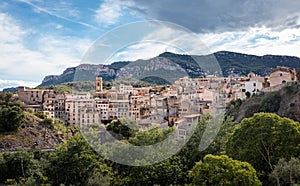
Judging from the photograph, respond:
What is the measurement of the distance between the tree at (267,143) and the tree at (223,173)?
3.46 feet

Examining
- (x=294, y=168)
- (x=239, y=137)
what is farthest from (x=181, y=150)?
(x=294, y=168)

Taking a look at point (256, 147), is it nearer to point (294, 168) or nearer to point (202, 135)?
point (294, 168)

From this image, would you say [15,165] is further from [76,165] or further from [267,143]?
[267,143]

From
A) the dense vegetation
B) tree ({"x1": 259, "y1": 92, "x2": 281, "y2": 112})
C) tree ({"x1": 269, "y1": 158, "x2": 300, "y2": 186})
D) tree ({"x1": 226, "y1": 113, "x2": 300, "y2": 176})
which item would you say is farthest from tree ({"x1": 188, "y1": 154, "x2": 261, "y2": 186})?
tree ({"x1": 259, "y1": 92, "x2": 281, "y2": 112})

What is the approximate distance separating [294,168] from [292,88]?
9.98 meters

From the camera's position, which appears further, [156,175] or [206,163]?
[156,175]

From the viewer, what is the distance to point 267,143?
26.1 ft

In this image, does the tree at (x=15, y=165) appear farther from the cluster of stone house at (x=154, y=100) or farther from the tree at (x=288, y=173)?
the tree at (x=288, y=173)

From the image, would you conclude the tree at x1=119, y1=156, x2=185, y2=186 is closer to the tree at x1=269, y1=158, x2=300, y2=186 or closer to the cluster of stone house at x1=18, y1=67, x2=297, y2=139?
the cluster of stone house at x1=18, y1=67, x2=297, y2=139

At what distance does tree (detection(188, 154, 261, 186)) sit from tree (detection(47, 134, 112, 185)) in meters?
2.82

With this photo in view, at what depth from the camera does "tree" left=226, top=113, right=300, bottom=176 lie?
25.4 ft

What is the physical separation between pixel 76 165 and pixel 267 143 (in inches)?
205

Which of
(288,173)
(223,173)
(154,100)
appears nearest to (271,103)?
(154,100)

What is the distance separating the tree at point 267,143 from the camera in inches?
305
